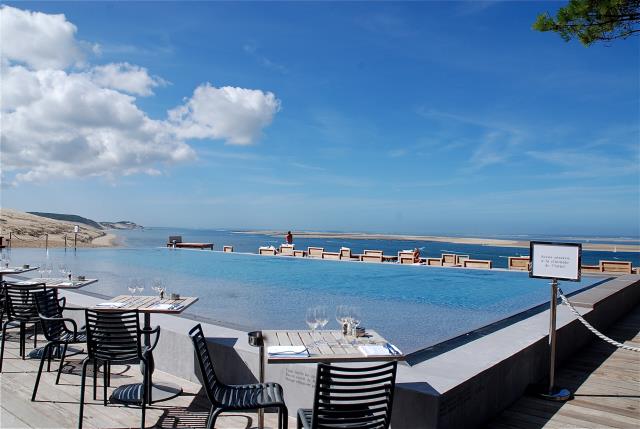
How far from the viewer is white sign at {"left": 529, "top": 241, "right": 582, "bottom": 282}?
4.29 m

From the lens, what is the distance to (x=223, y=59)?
1252 centimetres

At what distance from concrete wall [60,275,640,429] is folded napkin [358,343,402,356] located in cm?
39

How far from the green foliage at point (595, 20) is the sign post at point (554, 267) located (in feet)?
7.29

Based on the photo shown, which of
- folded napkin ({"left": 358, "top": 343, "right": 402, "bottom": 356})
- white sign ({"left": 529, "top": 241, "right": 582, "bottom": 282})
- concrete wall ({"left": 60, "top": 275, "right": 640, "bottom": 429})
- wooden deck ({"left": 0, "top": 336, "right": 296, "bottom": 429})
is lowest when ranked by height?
wooden deck ({"left": 0, "top": 336, "right": 296, "bottom": 429})

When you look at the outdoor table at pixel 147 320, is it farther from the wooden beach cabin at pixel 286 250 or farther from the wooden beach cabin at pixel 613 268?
the wooden beach cabin at pixel 286 250

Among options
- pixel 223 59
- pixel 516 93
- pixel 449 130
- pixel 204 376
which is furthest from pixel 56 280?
pixel 449 130

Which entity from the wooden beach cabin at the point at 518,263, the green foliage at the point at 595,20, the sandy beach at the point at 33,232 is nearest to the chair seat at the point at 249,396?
the green foliage at the point at 595,20

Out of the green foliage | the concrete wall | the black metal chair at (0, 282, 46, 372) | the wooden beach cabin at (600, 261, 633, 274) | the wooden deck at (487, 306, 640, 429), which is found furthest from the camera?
the wooden beach cabin at (600, 261, 633, 274)

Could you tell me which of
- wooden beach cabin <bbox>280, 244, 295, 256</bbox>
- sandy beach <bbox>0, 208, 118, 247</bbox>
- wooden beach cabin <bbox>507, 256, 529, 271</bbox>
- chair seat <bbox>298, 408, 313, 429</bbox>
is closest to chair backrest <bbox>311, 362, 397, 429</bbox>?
chair seat <bbox>298, 408, 313, 429</bbox>

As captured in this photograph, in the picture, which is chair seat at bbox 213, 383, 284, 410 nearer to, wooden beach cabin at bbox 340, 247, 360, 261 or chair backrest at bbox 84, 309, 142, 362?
chair backrest at bbox 84, 309, 142, 362

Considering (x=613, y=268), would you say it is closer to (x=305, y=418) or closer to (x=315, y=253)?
(x=315, y=253)

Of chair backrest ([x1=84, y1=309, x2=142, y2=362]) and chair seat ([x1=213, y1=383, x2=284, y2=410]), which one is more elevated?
chair backrest ([x1=84, y1=309, x2=142, y2=362])

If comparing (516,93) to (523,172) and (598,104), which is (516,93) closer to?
(598,104)

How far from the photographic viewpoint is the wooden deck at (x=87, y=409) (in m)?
3.48
